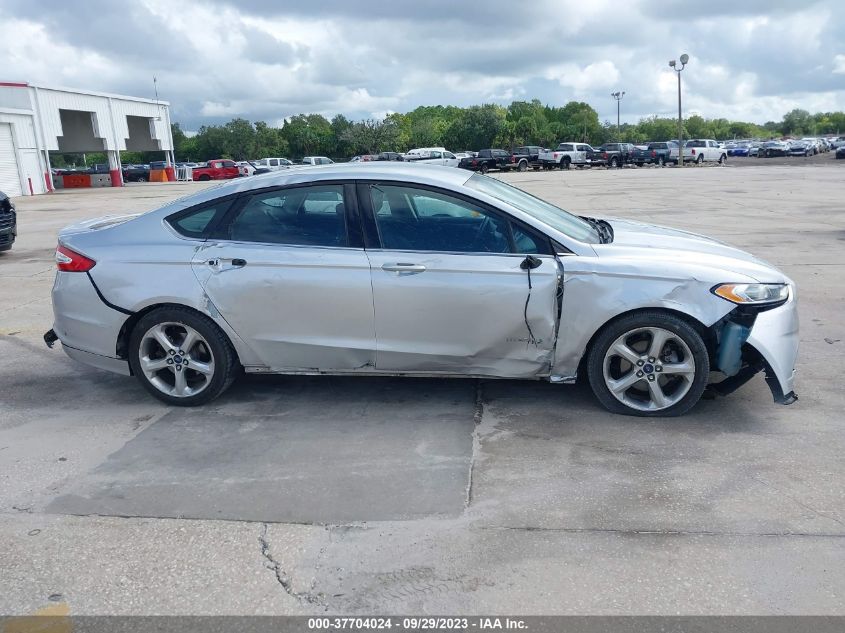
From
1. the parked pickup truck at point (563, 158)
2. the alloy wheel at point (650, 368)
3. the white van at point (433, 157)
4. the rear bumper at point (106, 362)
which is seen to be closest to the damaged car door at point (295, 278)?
the rear bumper at point (106, 362)

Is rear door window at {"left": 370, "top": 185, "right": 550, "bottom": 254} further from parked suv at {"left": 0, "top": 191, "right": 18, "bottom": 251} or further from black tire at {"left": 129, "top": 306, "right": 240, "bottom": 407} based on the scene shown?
parked suv at {"left": 0, "top": 191, "right": 18, "bottom": 251}

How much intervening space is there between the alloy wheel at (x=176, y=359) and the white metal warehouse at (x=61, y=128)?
3312cm

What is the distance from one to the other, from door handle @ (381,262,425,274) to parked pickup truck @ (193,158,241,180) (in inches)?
1953

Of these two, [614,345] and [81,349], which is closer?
[614,345]

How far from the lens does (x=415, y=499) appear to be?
Result: 3654 mm

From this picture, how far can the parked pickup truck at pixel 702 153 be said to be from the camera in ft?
169

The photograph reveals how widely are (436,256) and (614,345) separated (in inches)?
49.2

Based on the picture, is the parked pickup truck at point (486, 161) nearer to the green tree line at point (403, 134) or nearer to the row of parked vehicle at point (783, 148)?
the row of parked vehicle at point (783, 148)

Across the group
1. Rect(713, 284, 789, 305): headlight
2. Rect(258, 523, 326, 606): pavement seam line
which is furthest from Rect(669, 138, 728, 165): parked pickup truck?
Rect(258, 523, 326, 606): pavement seam line

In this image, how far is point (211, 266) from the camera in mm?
4734

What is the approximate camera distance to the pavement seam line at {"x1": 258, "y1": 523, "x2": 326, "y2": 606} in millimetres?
2914

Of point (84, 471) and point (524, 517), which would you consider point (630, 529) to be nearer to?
point (524, 517)

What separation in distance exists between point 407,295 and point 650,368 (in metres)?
1.60

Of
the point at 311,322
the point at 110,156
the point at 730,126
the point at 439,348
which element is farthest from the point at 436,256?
the point at 730,126
